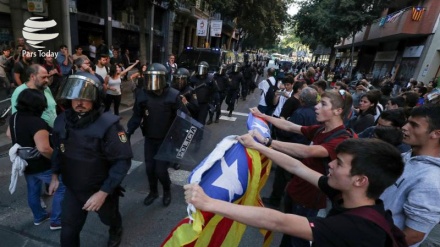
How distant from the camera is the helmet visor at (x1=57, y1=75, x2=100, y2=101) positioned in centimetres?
211

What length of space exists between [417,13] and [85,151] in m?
17.9

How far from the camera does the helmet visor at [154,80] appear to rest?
3.34 m

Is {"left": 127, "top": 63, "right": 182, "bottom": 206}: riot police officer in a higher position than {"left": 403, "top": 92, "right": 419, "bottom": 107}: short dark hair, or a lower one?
lower

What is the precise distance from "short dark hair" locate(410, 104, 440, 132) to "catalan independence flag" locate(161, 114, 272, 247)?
3.88ft

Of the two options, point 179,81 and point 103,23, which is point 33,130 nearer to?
point 179,81

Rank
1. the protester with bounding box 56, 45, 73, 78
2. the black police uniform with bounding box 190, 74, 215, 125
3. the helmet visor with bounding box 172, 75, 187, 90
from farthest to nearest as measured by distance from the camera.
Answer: the protester with bounding box 56, 45, 73, 78
the black police uniform with bounding box 190, 74, 215, 125
the helmet visor with bounding box 172, 75, 187, 90

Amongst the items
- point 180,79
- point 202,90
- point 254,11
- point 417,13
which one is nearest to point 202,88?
point 202,90

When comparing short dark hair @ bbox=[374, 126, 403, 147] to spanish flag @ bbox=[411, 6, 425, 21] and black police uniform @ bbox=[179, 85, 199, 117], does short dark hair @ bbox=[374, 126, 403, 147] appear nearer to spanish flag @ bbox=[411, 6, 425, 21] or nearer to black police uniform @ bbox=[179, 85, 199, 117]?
black police uniform @ bbox=[179, 85, 199, 117]

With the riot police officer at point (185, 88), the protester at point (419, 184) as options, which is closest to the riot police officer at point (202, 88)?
the riot police officer at point (185, 88)

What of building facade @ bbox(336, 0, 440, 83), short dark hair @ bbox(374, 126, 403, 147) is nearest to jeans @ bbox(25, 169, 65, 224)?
short dark hair @ bbox(374, 126, 403, 147)

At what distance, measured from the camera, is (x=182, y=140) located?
9.24ft

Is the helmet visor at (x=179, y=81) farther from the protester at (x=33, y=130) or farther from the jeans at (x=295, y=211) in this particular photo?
the jeans at (x=295, y=211)

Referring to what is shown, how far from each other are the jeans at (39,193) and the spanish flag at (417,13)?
1774cm

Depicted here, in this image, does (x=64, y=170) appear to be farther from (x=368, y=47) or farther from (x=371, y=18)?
(x=368, y=47)
